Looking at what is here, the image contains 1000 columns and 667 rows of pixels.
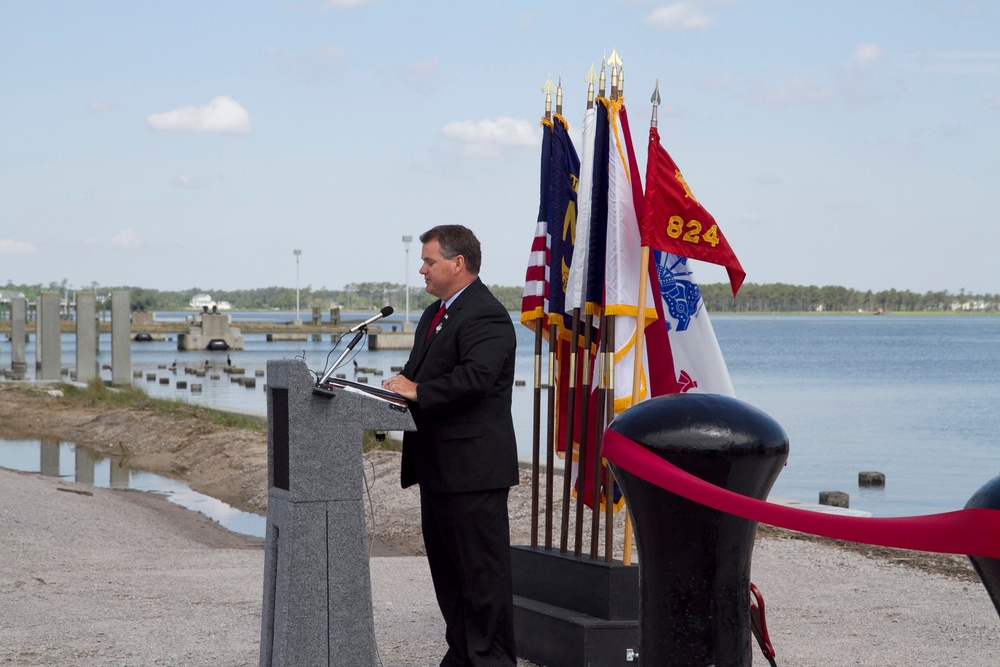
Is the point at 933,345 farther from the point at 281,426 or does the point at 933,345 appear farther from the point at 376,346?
the point at 281,426

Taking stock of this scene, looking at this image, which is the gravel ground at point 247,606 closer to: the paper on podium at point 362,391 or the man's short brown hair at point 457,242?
the paper on podium at point 362,391

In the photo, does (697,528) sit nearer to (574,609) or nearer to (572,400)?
(574,609)

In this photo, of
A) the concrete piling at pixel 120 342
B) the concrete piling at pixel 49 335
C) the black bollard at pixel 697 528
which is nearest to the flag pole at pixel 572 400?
the black bollard at pixel 697 528

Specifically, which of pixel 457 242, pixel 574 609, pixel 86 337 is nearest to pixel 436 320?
pixel 457 242

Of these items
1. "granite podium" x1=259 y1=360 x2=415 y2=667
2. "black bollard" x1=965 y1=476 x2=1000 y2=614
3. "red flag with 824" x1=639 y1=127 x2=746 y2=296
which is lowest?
"granite podium" x1=259 y1=360 x2=415 y2=667

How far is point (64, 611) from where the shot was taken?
24.3 feet

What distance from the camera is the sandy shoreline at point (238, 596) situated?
6480 millimetres

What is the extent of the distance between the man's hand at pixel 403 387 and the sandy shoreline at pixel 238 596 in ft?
3.14

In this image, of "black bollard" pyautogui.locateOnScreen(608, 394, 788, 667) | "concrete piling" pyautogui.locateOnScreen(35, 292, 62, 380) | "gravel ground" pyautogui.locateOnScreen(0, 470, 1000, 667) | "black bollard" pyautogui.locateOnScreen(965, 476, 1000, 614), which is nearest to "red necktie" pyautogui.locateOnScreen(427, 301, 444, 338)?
"gravel ground" pyautogui.locateOnScreen(0, 470, 1000, 667)

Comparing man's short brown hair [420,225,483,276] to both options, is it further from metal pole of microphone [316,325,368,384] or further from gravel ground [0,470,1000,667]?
gravel ground [0,470,1000,667]

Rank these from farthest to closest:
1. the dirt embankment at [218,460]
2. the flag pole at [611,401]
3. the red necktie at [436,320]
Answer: the dirt embankment at [218,460], the flag pole at [611,401], the red necktie at [436,320]

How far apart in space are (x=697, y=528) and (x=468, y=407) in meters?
2.36

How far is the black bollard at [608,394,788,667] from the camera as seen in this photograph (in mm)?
2895

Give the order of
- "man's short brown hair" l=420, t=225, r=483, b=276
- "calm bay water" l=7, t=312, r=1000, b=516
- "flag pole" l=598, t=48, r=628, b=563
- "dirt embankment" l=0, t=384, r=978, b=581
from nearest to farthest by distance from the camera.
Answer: "man's short brown hair" l=420, t=225, r=483, b=276 < "flag pole" l=598, t=48, r=628, b=563 < "dirt embankment" l=0, t=384, r=978, b=581 < "calm bay water" l=7, t=312, r=1000, b=516
